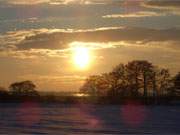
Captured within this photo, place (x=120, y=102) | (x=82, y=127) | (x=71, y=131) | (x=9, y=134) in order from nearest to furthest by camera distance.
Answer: (x=9, y=134), (x=71, y=131), (x=82, y=127), (x=120, y=102)

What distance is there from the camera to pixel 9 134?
136 feet

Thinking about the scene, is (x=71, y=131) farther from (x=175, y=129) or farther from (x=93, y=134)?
(x=175, y=129)

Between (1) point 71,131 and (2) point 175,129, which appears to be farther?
(2) point 175,129

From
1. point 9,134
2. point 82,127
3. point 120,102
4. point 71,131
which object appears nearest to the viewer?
point 9,134

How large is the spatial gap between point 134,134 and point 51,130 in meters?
5.73

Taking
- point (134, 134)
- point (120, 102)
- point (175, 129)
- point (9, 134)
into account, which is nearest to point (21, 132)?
point (9, 134)

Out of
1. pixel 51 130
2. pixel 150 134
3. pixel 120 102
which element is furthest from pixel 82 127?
pixel 120 102

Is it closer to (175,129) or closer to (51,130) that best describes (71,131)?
(51,130)

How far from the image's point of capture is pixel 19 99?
14212 cm

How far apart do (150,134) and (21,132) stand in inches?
316

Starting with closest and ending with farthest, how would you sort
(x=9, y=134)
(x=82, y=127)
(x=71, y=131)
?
(x=9, y=134), (x=71, y=131), (x=82, y=127)

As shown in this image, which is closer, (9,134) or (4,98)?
(9,134)

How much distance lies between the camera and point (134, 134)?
43.7m

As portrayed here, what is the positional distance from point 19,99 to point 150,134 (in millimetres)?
100131
